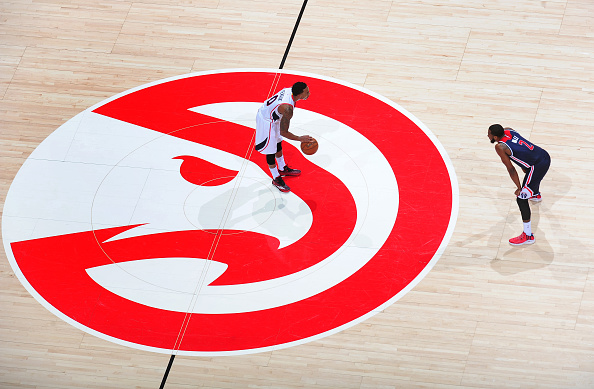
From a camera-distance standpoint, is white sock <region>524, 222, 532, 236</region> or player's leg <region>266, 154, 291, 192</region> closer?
white sock <region>524, 222, 532, 236</region>

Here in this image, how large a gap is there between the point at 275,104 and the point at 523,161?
3.02 meters

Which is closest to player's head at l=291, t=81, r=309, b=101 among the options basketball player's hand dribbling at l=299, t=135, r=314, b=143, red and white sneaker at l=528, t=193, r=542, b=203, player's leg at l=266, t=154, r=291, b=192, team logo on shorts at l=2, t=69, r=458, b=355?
basketball player's hand dribbling at l=299, t=135, r=314, b=143

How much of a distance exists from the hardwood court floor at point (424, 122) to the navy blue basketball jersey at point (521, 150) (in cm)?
98

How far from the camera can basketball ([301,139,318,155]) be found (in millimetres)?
9847

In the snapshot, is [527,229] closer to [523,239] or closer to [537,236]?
[523,239]

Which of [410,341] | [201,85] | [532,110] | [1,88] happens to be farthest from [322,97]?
[1,88]

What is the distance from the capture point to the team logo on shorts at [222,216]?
30.4ft

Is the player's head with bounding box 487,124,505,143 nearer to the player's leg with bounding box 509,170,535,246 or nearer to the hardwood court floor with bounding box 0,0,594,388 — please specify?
the player's leg with bounding box 509,170,535,246

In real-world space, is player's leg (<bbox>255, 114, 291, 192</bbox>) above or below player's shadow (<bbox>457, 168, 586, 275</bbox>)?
above

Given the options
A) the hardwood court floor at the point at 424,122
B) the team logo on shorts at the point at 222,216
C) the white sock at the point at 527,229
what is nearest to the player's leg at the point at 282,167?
the team logo on shorts at the point at 222,216

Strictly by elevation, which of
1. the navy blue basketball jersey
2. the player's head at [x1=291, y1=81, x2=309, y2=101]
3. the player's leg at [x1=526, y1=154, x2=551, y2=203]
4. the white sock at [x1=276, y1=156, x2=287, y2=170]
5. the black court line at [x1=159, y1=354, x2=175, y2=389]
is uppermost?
the player's head at [x1=291, y1=81, x2=309, y2=101]

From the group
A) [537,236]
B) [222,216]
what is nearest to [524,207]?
[537,236]

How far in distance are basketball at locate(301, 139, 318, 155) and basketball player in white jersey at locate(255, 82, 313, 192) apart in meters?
0.06

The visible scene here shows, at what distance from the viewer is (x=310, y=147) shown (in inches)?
388
